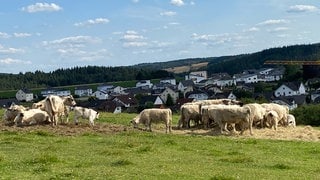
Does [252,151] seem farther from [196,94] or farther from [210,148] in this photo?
[196,94]

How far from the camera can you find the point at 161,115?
2673 cm

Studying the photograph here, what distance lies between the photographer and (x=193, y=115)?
29281mm

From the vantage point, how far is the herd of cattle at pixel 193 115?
26.4 m

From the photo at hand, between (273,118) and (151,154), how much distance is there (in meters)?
12.1

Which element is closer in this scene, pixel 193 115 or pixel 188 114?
pixel 188 114

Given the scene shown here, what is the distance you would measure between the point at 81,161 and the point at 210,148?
6145 mm

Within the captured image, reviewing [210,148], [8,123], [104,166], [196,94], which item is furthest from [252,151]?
[196,94]

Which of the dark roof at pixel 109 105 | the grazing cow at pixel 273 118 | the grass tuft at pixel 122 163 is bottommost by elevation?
the dark roof at pixel 109 105

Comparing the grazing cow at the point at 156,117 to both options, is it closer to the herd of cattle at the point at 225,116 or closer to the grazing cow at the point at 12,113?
the herd of cattle at the point at 225,116

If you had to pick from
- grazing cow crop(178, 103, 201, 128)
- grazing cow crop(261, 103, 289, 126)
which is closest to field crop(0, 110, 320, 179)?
grazing cow crop(178, 103, 201, 128)

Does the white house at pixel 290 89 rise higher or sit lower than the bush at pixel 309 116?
higher

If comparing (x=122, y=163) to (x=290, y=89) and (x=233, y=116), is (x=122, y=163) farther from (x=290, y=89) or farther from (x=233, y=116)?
(x=290, y=89)

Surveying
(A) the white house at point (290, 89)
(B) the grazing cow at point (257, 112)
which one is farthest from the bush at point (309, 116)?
(A) the white house at point (290, 89)

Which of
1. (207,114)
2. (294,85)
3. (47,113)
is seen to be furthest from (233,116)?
(294,85)
